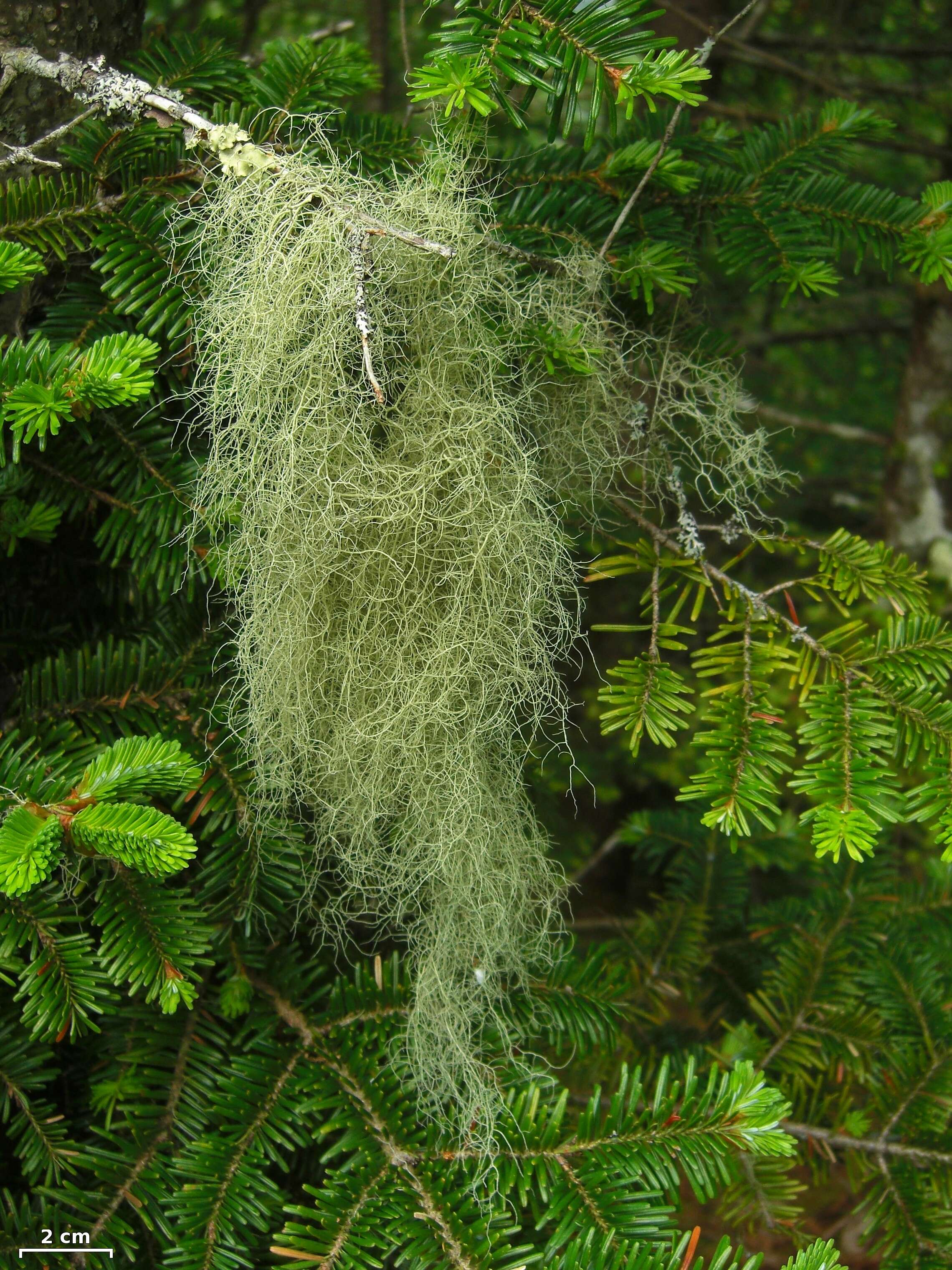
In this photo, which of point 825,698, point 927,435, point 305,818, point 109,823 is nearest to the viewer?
point 109,823

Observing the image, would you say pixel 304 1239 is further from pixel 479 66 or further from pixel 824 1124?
pixel 479 66

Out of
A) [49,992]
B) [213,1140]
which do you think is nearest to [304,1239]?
[213,1140]

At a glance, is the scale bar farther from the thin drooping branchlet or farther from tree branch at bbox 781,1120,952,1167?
tree branch at bbox 781,1120,952,1167

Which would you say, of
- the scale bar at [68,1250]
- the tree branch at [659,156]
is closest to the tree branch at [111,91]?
the tree branch at [659,156]

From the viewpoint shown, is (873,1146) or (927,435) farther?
(927,435)

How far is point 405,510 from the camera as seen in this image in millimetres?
817

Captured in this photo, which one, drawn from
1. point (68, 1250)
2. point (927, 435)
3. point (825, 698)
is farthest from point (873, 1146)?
point (927, 435)

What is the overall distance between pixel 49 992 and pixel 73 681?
32cm

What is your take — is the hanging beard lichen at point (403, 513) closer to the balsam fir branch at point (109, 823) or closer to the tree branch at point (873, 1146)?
the balsam fir branch at point (109, 823)

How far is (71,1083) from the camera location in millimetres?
989

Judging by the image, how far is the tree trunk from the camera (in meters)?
2.01

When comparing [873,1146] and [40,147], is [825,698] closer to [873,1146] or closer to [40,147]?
[873,1146]

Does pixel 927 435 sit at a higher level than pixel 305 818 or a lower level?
higher

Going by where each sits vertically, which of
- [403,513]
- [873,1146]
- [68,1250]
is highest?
[403,513]
